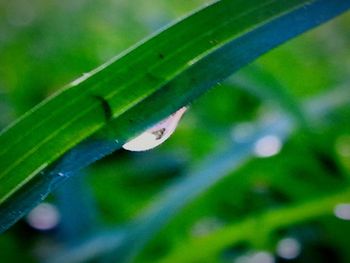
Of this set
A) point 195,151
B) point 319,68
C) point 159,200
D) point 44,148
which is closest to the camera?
point 44,148

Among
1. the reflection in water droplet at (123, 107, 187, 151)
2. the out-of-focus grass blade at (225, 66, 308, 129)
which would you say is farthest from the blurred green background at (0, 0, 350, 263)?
the reflection in water droplet at (123, 107, 187, 151)

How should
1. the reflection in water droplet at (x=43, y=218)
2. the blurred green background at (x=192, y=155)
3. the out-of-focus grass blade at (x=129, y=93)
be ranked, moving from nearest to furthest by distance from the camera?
the out-of-focus grass blade at (x=129, y=93)
the blurred green background at (x=192, y=155)
the reflection in water droplet at (x=43, y=218)

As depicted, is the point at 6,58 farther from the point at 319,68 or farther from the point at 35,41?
the point at 319,68

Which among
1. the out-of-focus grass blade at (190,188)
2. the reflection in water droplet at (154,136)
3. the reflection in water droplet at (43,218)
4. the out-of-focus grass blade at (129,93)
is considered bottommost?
the out-of-focus grass blade at (129,93)

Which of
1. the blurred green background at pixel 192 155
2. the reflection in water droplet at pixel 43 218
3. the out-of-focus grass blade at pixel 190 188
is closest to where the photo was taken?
the out-of-focus grass blade at pixel 190 188

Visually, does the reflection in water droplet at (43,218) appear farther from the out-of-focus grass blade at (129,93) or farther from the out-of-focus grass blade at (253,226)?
the out-of-focus grass blade at (129,93)

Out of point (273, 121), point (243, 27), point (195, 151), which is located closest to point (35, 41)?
point (195, 151)

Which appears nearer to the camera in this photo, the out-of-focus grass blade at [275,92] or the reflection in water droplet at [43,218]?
the out-of-focus grass blade at [275,92]

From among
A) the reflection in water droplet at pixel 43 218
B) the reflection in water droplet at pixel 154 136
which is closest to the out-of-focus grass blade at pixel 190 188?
the reflection in water droplet at pixel 43 218
